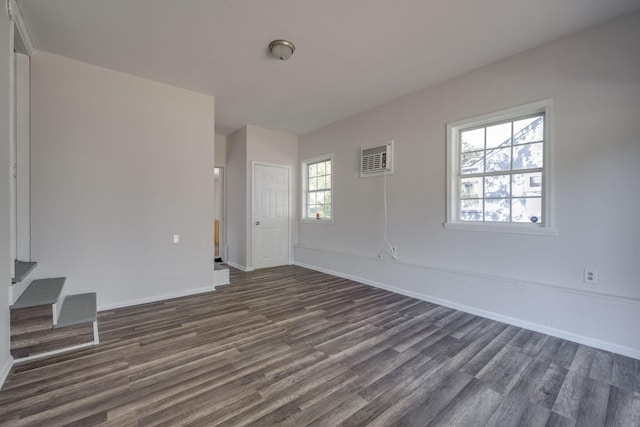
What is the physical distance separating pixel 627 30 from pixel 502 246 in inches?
→ 84.5

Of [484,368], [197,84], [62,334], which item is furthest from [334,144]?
[62,334]

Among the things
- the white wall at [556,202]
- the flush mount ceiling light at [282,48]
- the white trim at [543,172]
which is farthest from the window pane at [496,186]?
the flush mount ceiling light at [282,48]

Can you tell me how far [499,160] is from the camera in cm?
311

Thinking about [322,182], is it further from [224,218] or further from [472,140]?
[472,140]

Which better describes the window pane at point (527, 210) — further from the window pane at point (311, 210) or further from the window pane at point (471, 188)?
the window pane at point (311, 210)

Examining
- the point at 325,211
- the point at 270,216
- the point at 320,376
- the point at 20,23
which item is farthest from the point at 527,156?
the point at 20,23

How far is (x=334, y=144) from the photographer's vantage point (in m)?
5.17

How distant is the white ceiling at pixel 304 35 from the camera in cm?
225

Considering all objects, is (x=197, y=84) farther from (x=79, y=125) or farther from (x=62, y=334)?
(x=62, y=334)

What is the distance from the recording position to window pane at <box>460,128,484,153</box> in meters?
3.28

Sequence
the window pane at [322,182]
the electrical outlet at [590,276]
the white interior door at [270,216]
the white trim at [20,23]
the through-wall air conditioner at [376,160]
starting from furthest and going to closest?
1. the window pane at [322,182]
2. the white interior door at [270,216]
3. the through-wall air conditioner at [376,160]
4. the electrical outlet at [590,276]
5. the white trim at [20,23]

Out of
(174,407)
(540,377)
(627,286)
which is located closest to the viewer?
(174,407)

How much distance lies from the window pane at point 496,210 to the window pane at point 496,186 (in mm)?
72

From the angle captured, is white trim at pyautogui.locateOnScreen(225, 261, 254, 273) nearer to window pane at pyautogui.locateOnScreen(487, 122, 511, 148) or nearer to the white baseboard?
the white baseboard
